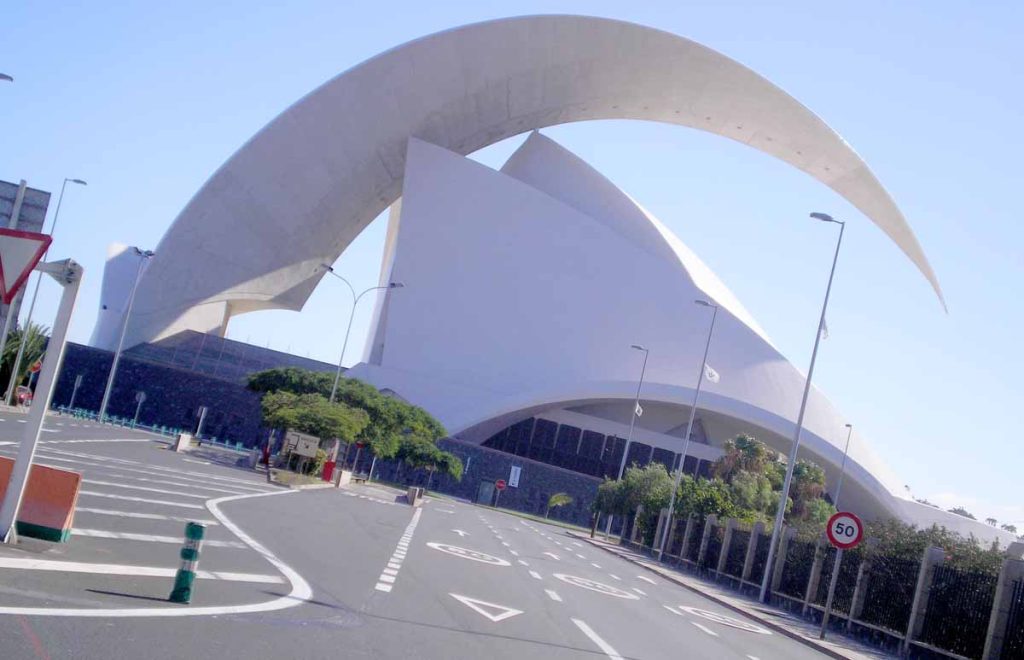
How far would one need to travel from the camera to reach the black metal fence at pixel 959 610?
15406 millimetres

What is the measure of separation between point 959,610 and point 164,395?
47330mm

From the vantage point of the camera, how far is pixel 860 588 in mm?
19359

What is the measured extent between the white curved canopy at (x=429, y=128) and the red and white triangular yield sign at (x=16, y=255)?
1579 inches

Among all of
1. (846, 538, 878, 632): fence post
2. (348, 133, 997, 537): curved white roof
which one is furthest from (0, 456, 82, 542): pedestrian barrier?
(348, 133, 997, 537): curved white roof

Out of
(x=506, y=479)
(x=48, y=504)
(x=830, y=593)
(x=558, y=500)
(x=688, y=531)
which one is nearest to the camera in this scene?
(x=48, y=504)

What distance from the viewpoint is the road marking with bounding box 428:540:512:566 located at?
16.8 metres

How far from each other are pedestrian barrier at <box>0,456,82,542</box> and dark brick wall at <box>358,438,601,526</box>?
46.6 meters

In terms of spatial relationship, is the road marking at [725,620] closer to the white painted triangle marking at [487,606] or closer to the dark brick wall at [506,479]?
the white painted triangle marking at [487,606]

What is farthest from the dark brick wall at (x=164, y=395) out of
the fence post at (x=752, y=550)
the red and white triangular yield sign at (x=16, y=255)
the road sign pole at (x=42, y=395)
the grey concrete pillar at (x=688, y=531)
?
the red and white triangular yield sign at (x=16, y=255)

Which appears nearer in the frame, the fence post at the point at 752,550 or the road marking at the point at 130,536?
the road marking at the point at 130,536

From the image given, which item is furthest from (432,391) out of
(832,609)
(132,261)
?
(832,609)

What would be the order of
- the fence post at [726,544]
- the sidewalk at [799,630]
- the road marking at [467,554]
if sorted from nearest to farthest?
the sidewalk at [799,630] → the road marking at [467,554] → the fence post at [726,544]

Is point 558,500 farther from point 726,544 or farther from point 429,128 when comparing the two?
point 726,544

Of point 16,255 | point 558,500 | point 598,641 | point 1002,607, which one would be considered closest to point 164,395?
point 558,500
